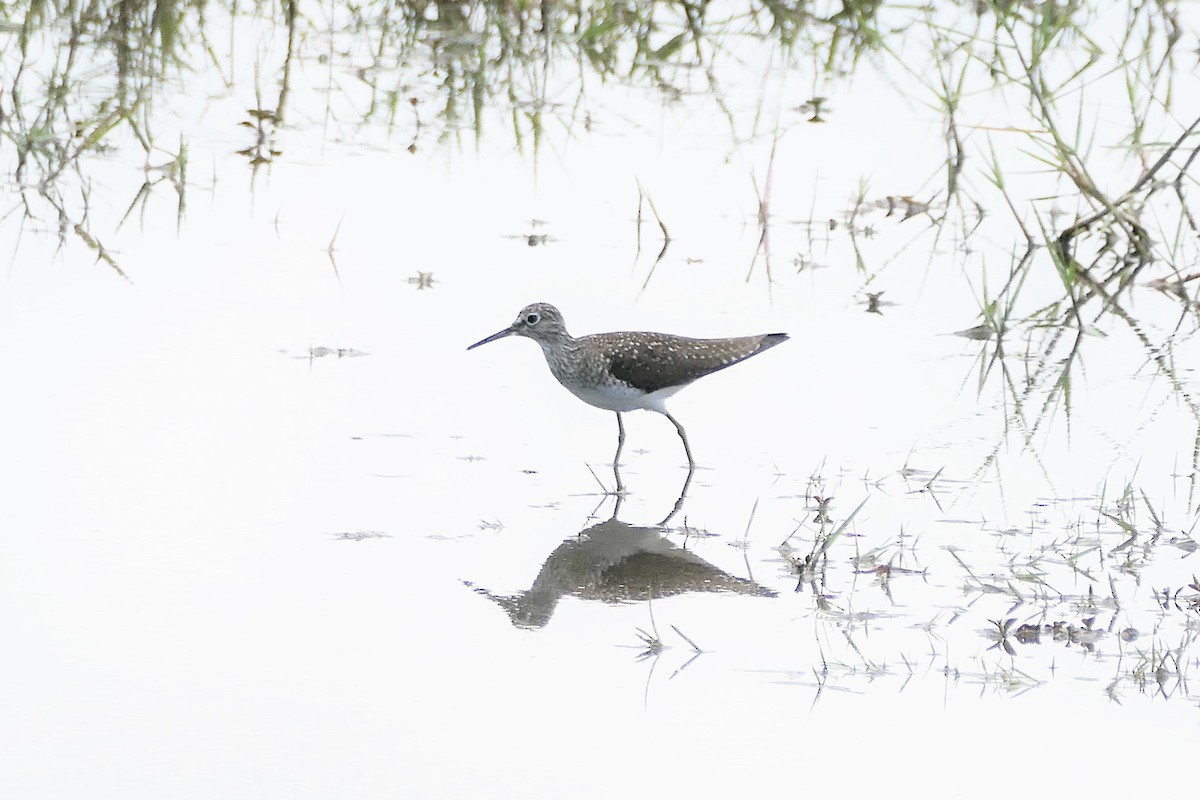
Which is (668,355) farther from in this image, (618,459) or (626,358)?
(618,459)

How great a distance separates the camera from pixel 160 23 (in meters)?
12.7

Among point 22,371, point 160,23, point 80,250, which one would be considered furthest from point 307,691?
point 160,23

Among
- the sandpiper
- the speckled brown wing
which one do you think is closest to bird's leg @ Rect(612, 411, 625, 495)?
the sandpiper

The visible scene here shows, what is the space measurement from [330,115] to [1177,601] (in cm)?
726

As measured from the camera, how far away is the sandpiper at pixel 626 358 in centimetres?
758

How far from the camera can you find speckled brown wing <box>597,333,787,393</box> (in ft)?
25.0

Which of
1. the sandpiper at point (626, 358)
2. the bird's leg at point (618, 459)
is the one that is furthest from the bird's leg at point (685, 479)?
the bird's leg at point (618, 459)

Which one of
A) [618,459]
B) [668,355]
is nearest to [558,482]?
[618,459]

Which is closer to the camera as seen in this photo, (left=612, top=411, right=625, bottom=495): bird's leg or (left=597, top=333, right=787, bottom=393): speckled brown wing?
(left=612, top=411, right=625, bottom=495): bird's leg

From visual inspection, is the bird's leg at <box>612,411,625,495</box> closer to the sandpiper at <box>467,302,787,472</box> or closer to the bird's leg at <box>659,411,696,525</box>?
the sandpiper at <box>467,302,787,472</box>

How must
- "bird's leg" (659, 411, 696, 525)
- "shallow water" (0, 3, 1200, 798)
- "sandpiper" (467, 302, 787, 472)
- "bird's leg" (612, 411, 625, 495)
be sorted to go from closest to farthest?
1. "shallow water" (0, 3, 1200, 798)
2. "bird's leg" (659, 411, 696, 525)
3. "bird's leg" (612, 411, 625, 495)
4. "sandpiper" (467, 302, 787, 472)

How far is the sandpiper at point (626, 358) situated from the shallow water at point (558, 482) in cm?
22

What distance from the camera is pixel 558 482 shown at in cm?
694

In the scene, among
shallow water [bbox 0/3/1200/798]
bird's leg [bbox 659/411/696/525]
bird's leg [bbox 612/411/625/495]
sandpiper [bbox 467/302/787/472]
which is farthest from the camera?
sandpiper [bbox 467/302/787/472]
